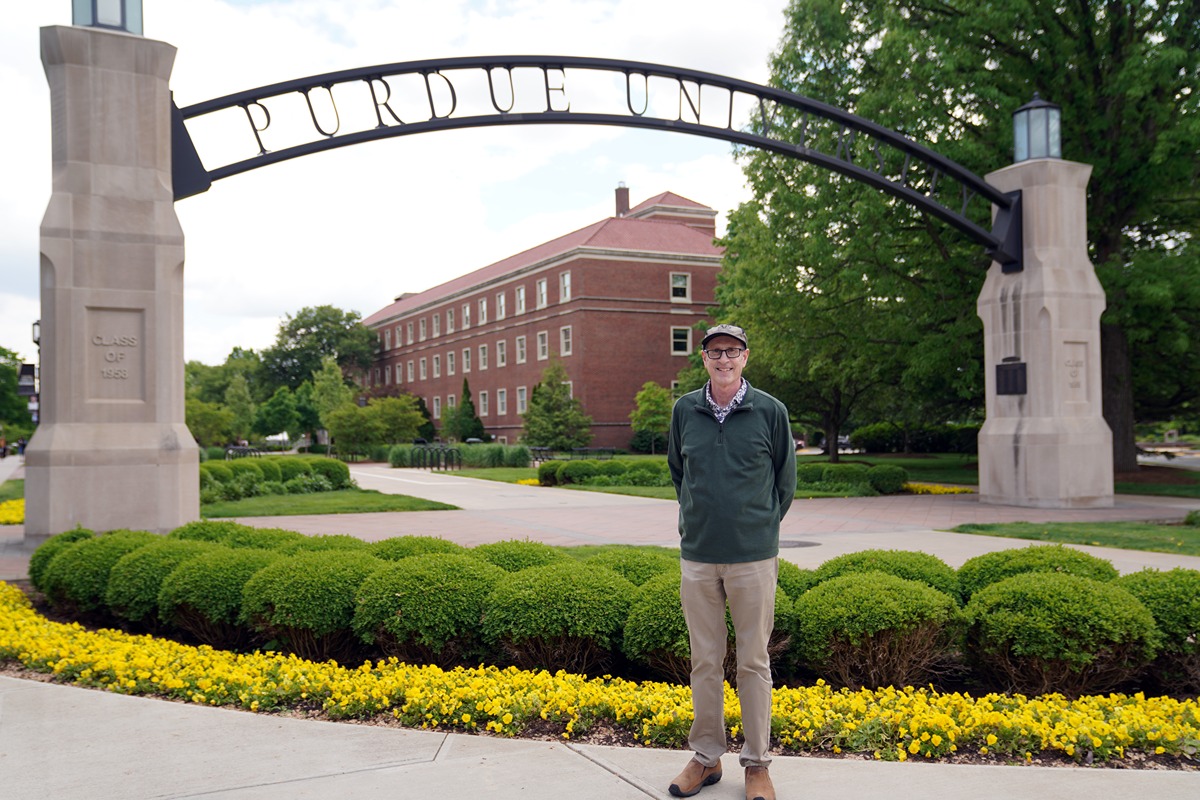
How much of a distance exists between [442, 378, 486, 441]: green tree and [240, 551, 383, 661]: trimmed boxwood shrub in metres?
51.3

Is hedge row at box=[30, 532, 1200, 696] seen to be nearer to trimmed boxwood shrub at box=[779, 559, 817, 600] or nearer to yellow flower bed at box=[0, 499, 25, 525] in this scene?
trimmed boxwood shrub at box=[779, 559, 817, 600]

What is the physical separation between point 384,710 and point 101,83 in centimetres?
968

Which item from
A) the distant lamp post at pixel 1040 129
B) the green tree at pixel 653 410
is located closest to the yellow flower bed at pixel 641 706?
the distant lamp post at pixel 1040 129

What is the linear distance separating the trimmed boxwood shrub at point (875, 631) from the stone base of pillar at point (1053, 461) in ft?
40.9

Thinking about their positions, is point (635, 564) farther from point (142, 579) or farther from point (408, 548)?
point (142, 579)

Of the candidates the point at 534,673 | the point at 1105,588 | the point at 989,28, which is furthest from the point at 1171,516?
the point at 534,673

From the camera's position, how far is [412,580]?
616cm

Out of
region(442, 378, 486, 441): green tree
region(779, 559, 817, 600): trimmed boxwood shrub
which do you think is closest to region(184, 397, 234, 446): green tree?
region(442, 378, 486, 441): green tree

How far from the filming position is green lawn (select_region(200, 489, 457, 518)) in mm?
17156

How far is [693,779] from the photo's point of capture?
3994 mm

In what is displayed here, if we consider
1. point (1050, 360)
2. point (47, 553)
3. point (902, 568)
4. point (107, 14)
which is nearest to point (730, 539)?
point (902, 568)

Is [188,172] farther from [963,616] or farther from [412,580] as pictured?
[963,616]

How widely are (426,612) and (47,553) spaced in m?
4.74

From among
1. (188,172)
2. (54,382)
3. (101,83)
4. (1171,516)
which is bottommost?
(1171,516)
